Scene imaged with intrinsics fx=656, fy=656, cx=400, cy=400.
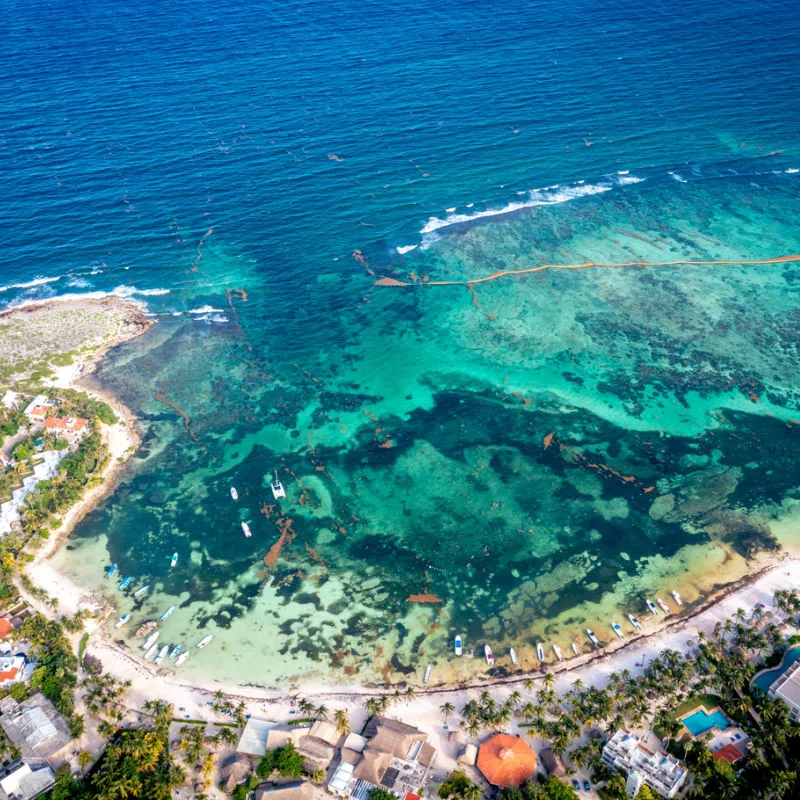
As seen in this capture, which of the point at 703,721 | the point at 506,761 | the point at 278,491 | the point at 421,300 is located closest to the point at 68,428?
the point at 278,491

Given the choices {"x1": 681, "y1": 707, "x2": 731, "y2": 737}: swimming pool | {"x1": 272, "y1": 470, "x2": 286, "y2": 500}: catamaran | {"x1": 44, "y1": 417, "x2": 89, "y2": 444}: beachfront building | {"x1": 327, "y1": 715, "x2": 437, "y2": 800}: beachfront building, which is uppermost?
{"x1": 44, "y1": 417, "x2": 89, "y2": 444}: beachfront building

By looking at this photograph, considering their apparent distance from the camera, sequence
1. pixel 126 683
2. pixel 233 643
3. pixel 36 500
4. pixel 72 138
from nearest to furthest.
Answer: pixel 126 683, pixel 233 643, pixel 36 500, pixel 72 138

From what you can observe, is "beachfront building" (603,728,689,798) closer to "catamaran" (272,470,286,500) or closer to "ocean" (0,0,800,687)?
"ocean" (0,0,800,687)

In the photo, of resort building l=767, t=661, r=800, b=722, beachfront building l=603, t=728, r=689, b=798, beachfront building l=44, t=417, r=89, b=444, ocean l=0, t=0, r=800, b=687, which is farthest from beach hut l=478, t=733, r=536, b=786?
beachfront building l=44, t=417, r=89, b=444

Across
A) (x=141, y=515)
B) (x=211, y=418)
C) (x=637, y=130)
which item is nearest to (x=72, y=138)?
(x=211, y=418)

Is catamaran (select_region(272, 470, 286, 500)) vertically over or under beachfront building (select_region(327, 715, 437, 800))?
over

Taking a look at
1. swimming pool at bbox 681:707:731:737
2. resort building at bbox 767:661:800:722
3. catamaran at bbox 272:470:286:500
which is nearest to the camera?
resort building at bbox 767:661:800:722

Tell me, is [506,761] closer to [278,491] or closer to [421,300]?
[278,491]

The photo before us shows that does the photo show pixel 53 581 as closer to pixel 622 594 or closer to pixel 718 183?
pixel 622 594
